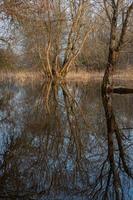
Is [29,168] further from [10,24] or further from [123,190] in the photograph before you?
[10,24]

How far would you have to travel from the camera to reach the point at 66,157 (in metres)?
6.85

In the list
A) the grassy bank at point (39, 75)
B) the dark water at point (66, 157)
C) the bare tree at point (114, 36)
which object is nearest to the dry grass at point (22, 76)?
the grassy bank at point (39, 75)

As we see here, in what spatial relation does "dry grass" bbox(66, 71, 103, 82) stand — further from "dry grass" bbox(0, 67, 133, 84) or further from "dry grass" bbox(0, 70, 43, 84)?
"dry grass" bbox(0, 70, 43, 84)

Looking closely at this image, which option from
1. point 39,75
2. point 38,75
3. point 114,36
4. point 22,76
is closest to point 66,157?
point 114,36

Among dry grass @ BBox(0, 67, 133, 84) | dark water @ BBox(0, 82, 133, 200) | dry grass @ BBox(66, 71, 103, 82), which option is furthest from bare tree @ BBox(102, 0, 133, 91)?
dry grass @ BBox(0, 67, 133, 84)

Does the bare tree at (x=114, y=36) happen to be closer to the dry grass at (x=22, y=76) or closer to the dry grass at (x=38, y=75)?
the dry grass at (x=38, y=75)

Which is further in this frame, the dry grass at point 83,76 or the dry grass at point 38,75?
the dry grass at point 38,75

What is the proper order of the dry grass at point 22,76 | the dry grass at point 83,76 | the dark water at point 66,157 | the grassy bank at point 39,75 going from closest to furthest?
the dark water at point 66,157, the dry grass at point 83,76, the grassy bank at point 39,75, the dry grass at point 22,76

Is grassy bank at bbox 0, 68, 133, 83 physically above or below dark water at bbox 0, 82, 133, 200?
below

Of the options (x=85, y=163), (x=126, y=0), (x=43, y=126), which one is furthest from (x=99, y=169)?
(x=126, y=0)

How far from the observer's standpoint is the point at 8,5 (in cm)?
1091

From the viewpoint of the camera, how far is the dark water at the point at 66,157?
502cm

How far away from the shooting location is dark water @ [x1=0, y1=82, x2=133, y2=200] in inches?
198

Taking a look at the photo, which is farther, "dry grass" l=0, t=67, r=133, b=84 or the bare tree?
"dry grass" l=0, t=67, r=133, b=84
